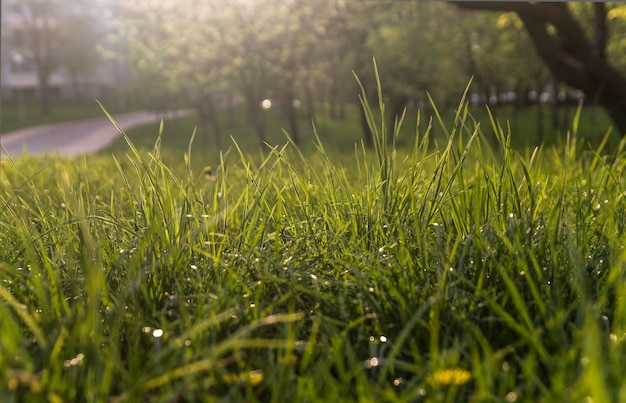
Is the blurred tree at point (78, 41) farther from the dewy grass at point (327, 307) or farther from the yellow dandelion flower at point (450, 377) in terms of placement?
the yellow dandelion flower at point (450, 377)

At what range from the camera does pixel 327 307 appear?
77.6 inches

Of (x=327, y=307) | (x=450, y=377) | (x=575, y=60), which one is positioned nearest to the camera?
(x=450, y=377)

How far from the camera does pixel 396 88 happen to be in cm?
2011

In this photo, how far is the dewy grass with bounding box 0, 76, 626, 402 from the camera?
1415mm

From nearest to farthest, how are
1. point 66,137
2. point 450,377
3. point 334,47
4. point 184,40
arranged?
point 450,377 < point 184,40 < point 334,47 < point 66,137

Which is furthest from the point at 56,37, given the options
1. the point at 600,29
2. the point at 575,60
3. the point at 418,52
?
the point at 575,60

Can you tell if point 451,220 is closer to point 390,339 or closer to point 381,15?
point 390,339

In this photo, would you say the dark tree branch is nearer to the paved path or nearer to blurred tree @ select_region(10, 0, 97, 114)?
the paved path

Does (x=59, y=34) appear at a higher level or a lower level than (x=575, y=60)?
higher

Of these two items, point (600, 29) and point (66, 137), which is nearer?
point (600, 29)

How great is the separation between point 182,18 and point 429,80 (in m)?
7.60

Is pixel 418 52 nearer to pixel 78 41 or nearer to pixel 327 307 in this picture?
pixel 327 307

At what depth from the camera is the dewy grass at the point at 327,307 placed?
4.64ft

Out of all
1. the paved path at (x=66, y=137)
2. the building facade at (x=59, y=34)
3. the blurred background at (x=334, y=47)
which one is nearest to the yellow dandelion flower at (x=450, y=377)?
the blurred background at (x=334, y=47)
